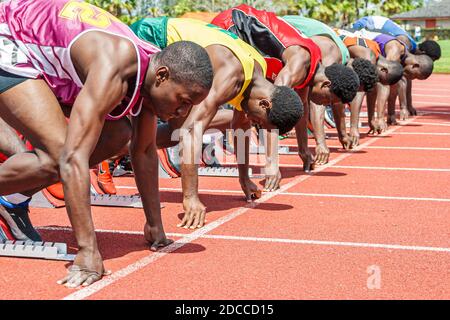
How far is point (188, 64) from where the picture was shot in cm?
440

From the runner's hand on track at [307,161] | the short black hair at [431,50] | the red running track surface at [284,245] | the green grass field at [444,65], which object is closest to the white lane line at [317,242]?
the red running track surface at [284,245]

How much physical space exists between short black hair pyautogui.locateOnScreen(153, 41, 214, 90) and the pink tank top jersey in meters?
0.13

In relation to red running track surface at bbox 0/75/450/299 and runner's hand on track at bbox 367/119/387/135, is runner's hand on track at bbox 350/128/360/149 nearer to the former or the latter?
runner's hand on track at bbox 367/119/387/135

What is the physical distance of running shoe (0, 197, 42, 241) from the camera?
5.02m

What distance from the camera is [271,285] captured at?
4.32 meters

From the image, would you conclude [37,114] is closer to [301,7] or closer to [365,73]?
[365,73]

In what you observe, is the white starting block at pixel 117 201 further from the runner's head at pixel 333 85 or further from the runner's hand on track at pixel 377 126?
the runner's hand on track at pixel 377 126

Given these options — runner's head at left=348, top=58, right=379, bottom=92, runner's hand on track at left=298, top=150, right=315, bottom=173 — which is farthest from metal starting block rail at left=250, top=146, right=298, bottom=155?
runner's hand on track at left=298, top=150, right=315, bottom=173

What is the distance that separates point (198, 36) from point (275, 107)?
0.89 meters

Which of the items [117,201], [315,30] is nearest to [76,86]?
[117,201]

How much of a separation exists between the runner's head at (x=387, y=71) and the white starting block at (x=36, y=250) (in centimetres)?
818
